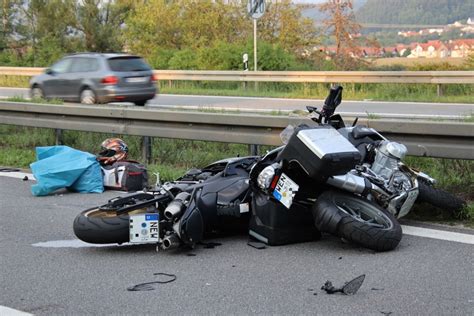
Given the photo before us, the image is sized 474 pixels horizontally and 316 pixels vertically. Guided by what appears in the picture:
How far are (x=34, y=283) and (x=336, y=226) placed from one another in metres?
2.22

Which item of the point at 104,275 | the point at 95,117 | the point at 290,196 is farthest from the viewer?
the point at 95,117

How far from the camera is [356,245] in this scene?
5902 millimetres

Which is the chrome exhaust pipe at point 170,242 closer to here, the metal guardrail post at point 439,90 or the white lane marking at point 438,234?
the white lane marking at point 438,234

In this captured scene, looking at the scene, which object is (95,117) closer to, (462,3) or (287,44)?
(287,44)

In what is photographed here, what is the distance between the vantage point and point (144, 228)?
590 centimetres

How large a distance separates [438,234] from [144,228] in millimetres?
2422

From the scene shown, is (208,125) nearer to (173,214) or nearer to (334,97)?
(334,97)

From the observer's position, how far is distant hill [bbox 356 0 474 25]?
58969 millimetres

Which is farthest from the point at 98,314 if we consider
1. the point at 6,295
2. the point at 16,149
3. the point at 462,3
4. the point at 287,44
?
the point at 462,3

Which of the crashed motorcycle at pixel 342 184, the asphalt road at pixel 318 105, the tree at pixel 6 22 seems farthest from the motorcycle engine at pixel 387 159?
the tree at pixel 6 22

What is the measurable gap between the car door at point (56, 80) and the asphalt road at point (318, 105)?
2.54 meters

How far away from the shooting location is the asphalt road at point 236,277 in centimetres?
473

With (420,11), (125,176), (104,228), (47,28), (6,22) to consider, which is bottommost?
(125,176)

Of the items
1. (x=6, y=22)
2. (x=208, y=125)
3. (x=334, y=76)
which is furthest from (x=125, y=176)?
(x=6, y=22)
